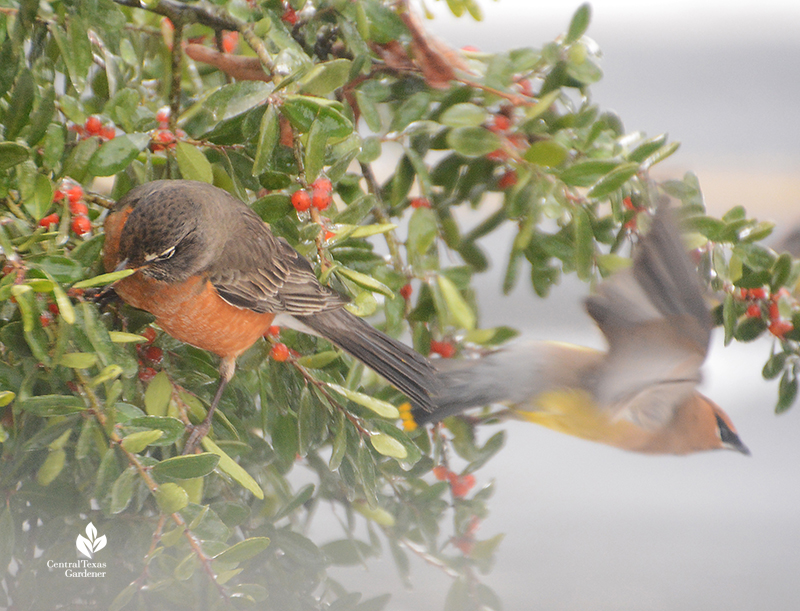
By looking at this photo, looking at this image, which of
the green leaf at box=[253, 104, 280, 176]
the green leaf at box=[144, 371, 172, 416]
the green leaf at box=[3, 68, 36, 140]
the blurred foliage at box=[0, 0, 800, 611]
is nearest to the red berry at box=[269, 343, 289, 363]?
the blurred foliage at box=[0, 0, 800, 611]

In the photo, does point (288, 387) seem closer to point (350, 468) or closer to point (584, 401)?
point (350, 468)

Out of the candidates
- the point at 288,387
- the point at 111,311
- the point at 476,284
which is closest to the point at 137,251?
the point at 111,311

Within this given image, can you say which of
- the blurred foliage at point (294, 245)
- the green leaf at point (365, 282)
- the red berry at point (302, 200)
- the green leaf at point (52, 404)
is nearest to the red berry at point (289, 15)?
the blurred foliage at point (294, 245)

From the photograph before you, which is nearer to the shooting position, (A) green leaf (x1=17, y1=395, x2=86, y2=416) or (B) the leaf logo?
(A) green leaf (x1=17, y1=395, x2=86, y2=416)

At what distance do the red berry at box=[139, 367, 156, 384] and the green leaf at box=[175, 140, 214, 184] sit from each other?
0.69 ft

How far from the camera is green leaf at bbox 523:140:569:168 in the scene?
0.61 metres

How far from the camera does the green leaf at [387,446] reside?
2.25 ft

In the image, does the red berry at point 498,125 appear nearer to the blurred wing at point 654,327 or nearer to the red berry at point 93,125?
the blurred wing at point 654,327

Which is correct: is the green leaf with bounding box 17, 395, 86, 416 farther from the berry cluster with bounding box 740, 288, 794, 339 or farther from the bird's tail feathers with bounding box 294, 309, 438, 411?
the berry cluster with bounding box 740, 288, 794, 339

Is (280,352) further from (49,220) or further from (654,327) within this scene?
(654,327)

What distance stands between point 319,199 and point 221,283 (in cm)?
22

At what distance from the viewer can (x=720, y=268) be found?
30.1 inches

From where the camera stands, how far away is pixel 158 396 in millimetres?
643

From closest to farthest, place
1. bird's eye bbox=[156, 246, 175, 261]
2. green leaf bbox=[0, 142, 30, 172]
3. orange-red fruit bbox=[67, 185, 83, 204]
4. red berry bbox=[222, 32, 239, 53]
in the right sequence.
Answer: green leaf bbox=[0, 142, 30, 172], orange-red fruit bbox=[67, 185, 83, 204], bird's eye bbox=[156, 246, 175, 261], red berry bbox=[222, 32, 239, 53]
